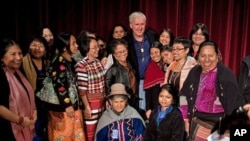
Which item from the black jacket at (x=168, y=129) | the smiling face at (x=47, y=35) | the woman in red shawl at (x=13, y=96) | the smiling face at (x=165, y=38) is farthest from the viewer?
the smiling face at (x=47, y=35)

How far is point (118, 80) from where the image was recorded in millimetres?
3439

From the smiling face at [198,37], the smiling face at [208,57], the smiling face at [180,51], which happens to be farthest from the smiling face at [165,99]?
the smiling face at [198,37]

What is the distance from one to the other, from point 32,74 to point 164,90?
131 centimetres

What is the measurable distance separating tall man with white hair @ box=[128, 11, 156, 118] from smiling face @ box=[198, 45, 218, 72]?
1.10m

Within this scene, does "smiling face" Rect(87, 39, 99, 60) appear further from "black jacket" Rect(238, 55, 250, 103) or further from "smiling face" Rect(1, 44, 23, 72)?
"black jacket" Rect(238, 55, 250, 103)

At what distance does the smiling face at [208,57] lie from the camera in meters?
2.70

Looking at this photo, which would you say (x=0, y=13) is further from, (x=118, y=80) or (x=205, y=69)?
(x=205, y=69)

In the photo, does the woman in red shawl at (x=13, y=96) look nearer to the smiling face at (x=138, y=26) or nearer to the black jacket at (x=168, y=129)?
the black jacket at (x=168, y=129)

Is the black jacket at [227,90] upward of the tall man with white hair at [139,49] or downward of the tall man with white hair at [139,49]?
downward

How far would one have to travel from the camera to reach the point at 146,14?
17.8 ft

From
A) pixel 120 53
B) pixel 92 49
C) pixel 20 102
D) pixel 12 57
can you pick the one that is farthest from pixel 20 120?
pixel 120 53

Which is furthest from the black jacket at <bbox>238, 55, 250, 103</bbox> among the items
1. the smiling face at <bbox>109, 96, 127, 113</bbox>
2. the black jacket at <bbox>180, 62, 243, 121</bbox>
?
the smiling face at <bbox>109, 96, 127, 113</bbox>

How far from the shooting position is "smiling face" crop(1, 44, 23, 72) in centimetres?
269

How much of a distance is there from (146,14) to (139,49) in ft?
5.72
